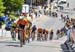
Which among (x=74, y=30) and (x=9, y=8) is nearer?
(x=74, y=30)

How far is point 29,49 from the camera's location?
18.4 metres

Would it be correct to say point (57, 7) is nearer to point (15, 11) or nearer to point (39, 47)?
point (15, 11)

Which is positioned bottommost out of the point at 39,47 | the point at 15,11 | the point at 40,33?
the point at 15,11

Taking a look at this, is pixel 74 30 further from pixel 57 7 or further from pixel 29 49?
pixel 57 7

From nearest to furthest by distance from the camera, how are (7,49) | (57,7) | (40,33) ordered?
1. (7,49)
2. (40,33)
3. (57,7)

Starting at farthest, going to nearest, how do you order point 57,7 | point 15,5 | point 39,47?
point 57,7 → point 15,5 → point 39,47

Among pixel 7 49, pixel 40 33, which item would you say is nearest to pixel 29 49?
pixel 7 49

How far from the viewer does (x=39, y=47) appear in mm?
19344

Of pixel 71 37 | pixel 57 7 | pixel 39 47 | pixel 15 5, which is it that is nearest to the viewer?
pixel 71 37

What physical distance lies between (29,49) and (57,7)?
295 feet

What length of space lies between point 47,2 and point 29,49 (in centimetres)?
9581

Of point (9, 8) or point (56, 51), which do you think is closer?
point (56, 51)

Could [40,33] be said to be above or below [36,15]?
above

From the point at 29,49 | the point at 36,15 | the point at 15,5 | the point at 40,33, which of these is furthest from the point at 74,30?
the point at 36,15
